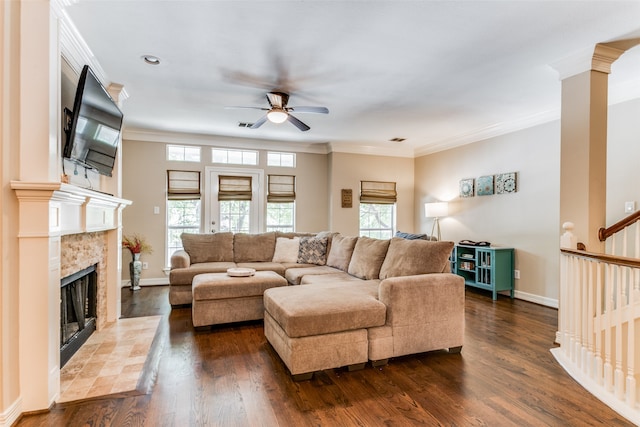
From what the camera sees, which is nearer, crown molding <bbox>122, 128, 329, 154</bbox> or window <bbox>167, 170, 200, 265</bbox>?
crown molding <bbox>122, 128, 329, 154</bbox>

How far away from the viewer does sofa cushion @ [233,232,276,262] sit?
4906 mm

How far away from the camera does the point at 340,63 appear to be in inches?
119

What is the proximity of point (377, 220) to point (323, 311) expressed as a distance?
4554 mm

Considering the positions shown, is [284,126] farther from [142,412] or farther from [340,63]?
[142,412]

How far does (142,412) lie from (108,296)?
205cm

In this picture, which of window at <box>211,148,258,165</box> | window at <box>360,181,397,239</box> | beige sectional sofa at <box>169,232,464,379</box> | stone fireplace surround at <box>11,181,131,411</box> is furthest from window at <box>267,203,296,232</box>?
stone fireplace surround at <box>11,181,131,411</box>

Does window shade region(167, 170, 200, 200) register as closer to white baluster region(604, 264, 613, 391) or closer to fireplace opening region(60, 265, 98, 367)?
fireplace opening region(60, 265, 98, 367)

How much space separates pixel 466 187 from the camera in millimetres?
5512

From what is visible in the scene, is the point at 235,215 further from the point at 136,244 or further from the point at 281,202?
the point at 136,244

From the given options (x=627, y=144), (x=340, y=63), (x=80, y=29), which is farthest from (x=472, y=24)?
(x=80, y=29)

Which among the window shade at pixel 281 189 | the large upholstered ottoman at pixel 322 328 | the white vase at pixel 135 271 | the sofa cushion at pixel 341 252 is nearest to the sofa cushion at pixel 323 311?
the large upholstered ottoman at pixel 322 328

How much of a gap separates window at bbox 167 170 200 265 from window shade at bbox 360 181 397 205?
3095mm

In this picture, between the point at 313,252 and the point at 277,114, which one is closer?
the point at 277,114

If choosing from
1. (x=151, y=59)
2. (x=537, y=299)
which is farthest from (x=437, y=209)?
(x=151, y=59)
